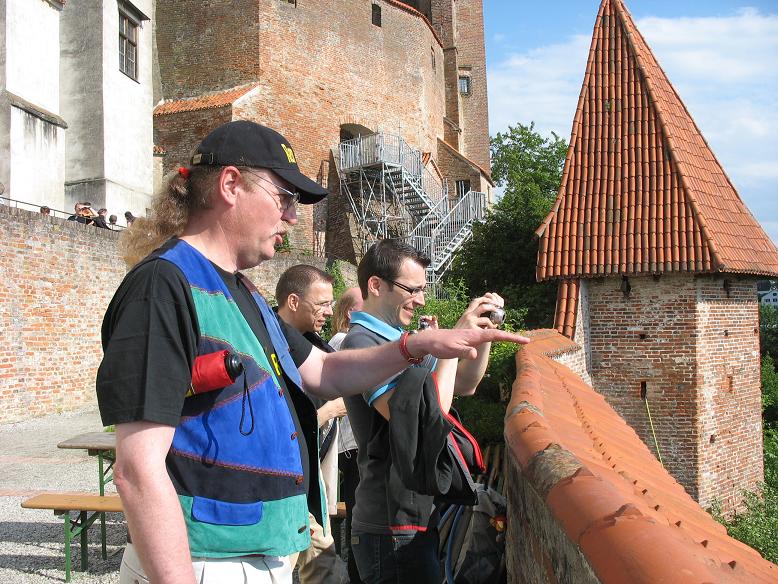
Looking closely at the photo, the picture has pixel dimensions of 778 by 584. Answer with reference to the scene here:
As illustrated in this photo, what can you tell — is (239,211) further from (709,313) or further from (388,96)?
(388,96)

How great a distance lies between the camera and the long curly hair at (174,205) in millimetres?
1920

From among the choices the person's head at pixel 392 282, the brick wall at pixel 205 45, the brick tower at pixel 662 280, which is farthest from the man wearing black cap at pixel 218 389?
the brick wall at pixel 205 45

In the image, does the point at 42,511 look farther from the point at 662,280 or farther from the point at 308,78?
the point at 308,78

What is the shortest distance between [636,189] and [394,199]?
15501mm

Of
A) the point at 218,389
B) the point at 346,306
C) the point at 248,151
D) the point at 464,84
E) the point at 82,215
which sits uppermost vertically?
the point at 464,84

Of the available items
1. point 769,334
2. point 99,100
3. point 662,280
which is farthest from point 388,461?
point 769,334

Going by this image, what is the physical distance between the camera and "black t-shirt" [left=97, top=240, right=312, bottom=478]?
1.49 meters

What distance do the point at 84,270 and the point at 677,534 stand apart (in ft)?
44.3

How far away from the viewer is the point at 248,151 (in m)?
1.91

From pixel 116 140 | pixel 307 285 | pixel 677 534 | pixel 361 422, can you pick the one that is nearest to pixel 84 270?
pixel 116 140

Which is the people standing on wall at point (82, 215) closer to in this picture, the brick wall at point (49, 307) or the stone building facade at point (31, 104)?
the stone building facade at point (31, 104)

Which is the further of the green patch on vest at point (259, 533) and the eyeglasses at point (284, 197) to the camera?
the eyeglasses at point (284, 197)

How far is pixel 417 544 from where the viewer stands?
284 cm

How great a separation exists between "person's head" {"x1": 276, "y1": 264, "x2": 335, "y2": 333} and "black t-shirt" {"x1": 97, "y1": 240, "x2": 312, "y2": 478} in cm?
259
